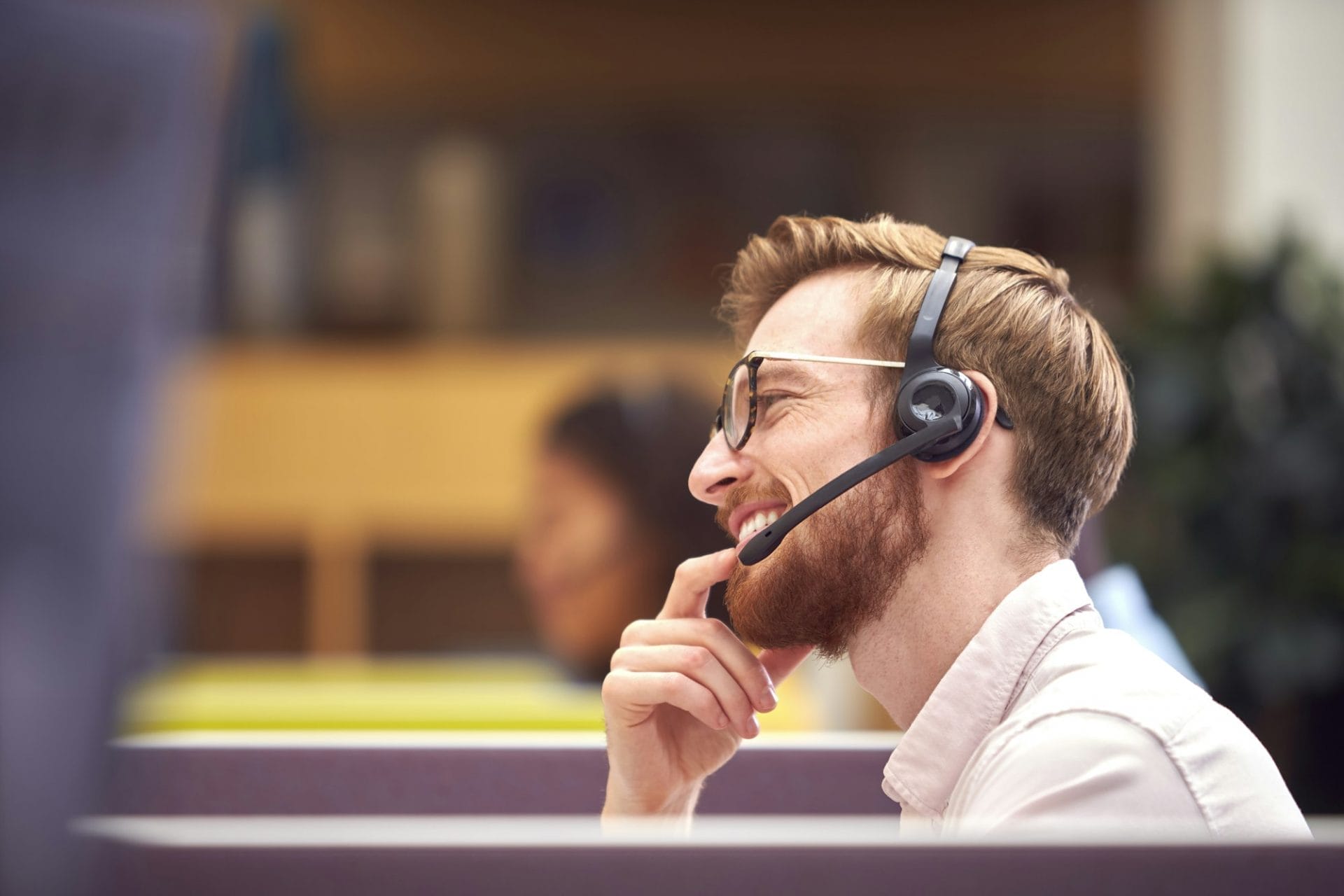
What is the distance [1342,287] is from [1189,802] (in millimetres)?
2890

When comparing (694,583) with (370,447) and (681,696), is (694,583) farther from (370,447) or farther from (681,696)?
(370,447)

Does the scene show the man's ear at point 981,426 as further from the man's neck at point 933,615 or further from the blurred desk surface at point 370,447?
the blurred desk surface at point 370,447

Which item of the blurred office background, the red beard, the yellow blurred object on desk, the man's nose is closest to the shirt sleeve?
the red beard

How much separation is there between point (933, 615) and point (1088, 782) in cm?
14

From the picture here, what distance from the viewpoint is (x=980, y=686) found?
0.75 meters

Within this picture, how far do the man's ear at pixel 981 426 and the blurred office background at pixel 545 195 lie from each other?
10.7 ft

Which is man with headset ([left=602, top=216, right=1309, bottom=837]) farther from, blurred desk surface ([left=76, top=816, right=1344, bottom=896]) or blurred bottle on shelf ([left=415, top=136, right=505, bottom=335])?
blurred bottle on shelf ([left=415, top=136, right=505, bottom=335])

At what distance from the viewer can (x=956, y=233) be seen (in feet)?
2.69

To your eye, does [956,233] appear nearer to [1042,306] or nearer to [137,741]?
[1042,306]

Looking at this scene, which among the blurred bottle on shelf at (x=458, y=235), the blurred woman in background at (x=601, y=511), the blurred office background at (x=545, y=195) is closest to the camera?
the blurred woman in background at (x=601, y=511)

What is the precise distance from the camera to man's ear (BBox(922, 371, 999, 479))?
75cm

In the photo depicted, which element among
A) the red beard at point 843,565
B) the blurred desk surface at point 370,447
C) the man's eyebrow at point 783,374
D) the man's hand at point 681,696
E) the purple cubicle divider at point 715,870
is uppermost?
the man's eyebrow at point 783,374

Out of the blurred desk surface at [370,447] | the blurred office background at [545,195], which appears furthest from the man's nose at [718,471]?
the blurred desk surface at [370,447]

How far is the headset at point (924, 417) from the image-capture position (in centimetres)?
73
